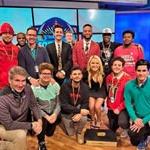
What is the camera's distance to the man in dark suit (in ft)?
15.0

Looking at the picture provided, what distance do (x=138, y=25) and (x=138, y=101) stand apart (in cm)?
514

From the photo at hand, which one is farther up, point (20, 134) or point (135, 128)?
point (20, 134)

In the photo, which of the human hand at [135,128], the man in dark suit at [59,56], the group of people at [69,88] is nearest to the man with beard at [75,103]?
the group of people at [69,88]

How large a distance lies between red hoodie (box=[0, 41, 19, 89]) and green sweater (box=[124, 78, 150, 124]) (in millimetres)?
1518

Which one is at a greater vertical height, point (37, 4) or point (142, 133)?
point (37, 4)

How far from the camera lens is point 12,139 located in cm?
316

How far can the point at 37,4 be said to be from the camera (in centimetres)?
669

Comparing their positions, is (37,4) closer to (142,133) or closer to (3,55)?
(3,55)

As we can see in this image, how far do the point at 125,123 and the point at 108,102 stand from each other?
1.52 feet

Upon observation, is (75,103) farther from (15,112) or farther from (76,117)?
(15,112)

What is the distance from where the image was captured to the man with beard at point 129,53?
4.54 meters

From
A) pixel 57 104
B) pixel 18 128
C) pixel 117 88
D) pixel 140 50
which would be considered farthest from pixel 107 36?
pixel 18 128

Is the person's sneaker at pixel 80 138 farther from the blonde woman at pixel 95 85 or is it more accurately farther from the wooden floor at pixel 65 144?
the blonde woman at pixel 95 85

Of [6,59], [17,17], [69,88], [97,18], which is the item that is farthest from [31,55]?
[97,18]
